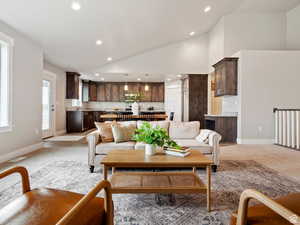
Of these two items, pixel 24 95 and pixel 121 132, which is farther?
pixel 24 95

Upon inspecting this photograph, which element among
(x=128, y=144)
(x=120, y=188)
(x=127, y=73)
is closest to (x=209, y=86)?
(x=127, y=73)

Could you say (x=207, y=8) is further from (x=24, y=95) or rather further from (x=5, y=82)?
(x=5, y=82)

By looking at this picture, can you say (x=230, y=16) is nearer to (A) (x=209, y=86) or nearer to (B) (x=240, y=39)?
(B) (x=240, y=39)

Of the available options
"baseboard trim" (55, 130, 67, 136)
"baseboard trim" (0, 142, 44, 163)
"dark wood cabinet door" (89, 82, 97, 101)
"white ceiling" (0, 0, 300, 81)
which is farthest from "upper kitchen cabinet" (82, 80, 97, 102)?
"baseboard trim" (0, 142, 44, 163)

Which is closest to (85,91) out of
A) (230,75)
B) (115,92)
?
(115,92)

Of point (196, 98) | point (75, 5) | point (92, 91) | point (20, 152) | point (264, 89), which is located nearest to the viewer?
point (75, 5)

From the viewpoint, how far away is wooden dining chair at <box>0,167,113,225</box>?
0.97 m

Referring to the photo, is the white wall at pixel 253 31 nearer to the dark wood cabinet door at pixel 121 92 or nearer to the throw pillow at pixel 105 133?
the throw pillow at pixel 105 133

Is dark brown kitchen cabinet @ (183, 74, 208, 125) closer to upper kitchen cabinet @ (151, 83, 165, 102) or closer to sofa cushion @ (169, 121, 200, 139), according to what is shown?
upper kitchen cabinet @ (151, 83, 165, 102)

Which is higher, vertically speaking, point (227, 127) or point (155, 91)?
point (155, 91)

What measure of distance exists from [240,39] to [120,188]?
21.7 feet

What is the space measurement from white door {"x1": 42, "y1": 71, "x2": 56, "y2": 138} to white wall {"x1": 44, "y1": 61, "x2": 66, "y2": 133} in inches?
12.6

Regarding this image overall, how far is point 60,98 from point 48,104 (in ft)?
2.53

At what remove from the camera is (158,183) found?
201 cm
